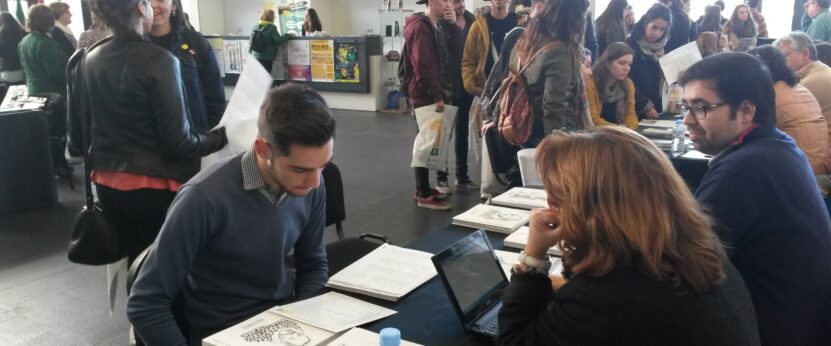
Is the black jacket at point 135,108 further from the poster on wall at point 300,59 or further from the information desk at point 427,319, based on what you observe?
the poster on wall at point 300,59

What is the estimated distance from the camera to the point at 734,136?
1.71 meters

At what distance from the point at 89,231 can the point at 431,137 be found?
243 cm

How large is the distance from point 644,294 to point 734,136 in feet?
2.89

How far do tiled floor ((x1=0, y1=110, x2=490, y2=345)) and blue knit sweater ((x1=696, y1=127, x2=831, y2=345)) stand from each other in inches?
87.1

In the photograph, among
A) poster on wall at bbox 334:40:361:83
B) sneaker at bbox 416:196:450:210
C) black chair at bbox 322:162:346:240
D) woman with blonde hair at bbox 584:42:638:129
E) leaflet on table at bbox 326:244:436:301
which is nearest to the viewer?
leaflet on table at bbox 326:244:436:301

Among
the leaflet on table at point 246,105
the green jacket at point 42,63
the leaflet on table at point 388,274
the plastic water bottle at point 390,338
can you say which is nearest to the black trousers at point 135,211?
the leaflet on table at point 246,105

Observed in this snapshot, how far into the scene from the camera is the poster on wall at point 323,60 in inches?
363

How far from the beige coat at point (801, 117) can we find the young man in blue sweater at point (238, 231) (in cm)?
217

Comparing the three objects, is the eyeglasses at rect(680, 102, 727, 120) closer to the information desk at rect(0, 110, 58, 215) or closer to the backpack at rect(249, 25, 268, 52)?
the information desk at rect(0, 110, 58, 215)

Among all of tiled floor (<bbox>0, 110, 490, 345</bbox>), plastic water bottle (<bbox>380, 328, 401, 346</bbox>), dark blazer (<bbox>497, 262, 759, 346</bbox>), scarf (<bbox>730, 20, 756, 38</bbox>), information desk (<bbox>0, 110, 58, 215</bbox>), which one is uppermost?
scarf (<bbox>730, 20, 756, 38</bbox>)

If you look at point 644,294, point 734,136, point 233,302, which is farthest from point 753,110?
point 233,302

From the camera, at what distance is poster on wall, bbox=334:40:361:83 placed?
9.09m

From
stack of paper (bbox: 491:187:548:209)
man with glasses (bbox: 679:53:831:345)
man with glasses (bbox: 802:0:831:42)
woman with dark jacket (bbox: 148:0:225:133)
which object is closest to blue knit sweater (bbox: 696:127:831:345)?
man with glasses (bbox: 679:53:831:345)

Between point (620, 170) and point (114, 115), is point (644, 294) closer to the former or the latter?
point (620, 170)
